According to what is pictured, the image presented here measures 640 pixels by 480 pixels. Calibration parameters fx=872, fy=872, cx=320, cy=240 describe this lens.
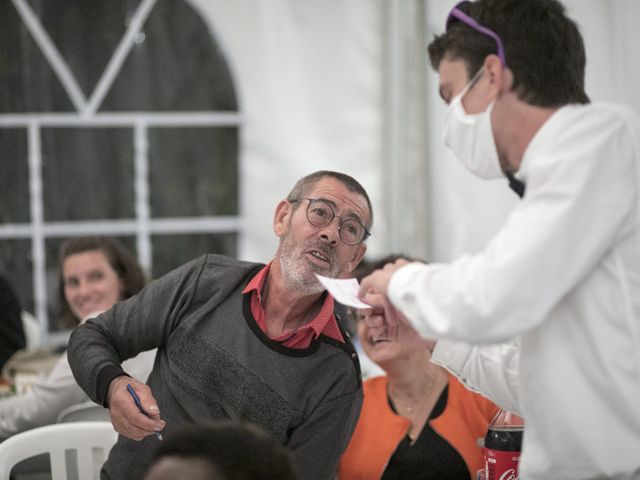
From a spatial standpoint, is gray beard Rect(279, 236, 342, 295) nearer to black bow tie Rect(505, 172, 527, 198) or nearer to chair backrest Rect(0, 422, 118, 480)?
black bow tie Rect(505, 172, 527, 198)

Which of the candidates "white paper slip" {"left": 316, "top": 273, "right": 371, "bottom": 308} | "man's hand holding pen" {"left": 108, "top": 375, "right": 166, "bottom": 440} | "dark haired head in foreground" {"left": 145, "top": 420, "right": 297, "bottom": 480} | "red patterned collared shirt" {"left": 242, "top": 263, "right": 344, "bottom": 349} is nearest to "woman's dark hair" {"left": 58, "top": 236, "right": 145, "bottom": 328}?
"red patterned collared shirt" {"left": 242, "top": 263, "right": 344, "bottom": 349}

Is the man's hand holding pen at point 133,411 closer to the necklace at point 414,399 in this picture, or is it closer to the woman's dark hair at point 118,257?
the necklace at point 414,399

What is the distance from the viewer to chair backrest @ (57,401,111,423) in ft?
10.9

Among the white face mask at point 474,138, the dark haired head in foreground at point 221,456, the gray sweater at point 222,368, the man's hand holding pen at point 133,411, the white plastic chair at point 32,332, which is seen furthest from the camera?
the white plastic chair at point 32,332

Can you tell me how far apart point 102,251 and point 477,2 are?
106 inches

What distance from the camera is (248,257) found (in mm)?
5672

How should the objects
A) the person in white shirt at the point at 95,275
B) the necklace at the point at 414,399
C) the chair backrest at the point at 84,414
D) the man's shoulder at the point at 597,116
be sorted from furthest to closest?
1. the person in white shirt at the point at 95,275
2. the chair backrest at the point at 84,414
3. the necklace at the point at 414,399
4. the man's shoulder at the point at 597,116

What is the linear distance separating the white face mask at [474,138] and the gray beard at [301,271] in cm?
65

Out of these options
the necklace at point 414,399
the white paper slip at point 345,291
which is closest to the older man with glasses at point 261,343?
the white paper slip at point 345,291

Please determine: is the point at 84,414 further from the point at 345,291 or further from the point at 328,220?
the point at 345,291

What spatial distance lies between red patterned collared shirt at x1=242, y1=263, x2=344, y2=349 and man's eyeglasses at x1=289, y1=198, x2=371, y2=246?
0.18m

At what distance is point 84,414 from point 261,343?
135 centimetres

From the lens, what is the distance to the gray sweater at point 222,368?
2268 millimetres

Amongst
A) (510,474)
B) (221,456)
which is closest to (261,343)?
(510,474)
